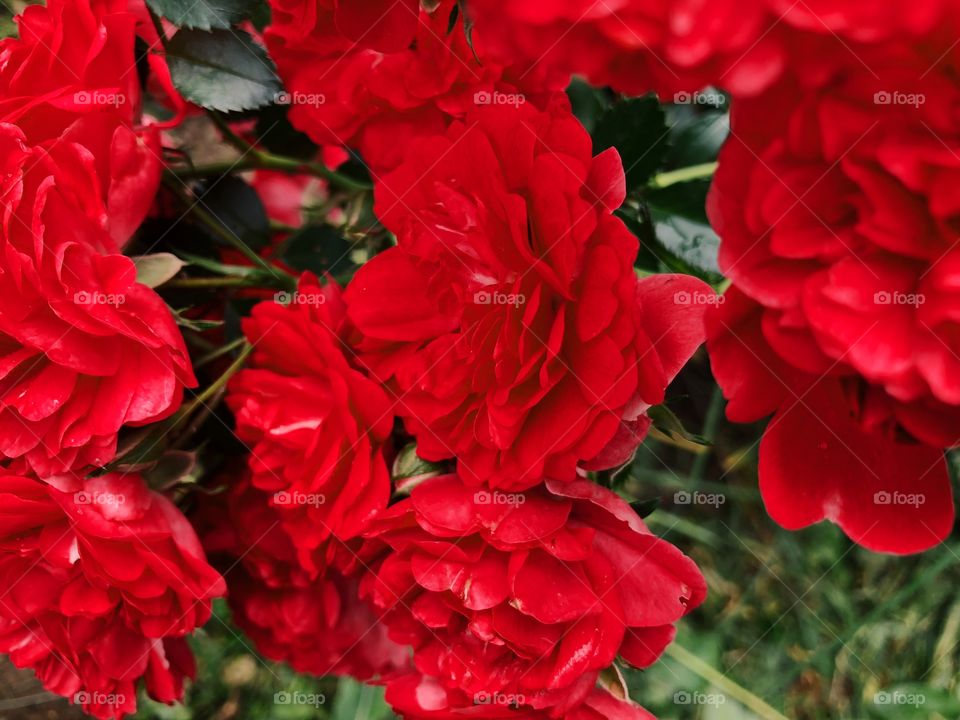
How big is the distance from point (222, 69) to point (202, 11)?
0.03 metres

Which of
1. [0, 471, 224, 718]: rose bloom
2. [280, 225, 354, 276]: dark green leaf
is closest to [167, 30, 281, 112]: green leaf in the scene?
[280, 225, 354, 276]: dark green leaf

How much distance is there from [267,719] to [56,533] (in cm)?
46

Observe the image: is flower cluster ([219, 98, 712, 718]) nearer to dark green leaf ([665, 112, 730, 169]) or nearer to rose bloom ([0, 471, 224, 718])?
rose bloom ([0, 471, 224, 718])

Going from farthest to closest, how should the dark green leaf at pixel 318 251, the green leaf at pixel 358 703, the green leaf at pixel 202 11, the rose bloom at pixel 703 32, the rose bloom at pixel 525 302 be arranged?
1. the green leaf at pixel 358 703
2. the dark green leaf at pixel 318 251
3. the green leaf at pixel 202 11
4. the rose bloom at pixel 525 302
5. the rose bloom at pixel 703 32

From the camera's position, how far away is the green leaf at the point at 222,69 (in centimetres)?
43

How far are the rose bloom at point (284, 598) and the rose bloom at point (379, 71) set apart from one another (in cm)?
21

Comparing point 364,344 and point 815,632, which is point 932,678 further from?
point 364,344

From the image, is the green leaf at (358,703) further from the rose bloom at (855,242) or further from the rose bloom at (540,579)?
the rose bloom at (855,242)

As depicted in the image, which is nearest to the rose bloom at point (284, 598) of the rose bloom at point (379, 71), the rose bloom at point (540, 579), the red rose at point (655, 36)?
the rose bloom at point (540, 579)

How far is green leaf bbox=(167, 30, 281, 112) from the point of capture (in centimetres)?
43

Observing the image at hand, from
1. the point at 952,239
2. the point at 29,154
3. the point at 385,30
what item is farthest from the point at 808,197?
the point at 29,154

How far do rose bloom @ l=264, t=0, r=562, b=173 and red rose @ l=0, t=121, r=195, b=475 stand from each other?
12cm

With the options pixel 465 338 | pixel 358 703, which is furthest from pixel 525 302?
pixel 358 703

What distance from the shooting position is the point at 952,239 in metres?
0.23
